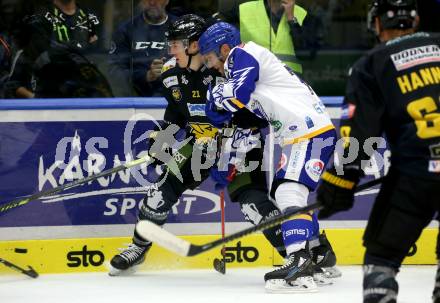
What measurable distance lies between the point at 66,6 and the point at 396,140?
9.55ft

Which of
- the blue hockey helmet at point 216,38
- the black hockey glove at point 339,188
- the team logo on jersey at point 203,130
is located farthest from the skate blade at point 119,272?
the black hockey glove at point 339,188

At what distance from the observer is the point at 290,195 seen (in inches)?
197

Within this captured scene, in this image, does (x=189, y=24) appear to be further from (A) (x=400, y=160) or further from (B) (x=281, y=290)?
(A) (x=400, y=160)

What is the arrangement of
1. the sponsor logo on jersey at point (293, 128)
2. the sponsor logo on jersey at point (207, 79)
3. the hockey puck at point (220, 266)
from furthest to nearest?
the hockey puck at point (220, 266)
the sponsor logo on jersey at point (207, 79)
the sponsor logo on jersey at point (293, 128)

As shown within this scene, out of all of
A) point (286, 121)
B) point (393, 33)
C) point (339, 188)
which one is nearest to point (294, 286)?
point (286, 121)

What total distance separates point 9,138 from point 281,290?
5.81 feet

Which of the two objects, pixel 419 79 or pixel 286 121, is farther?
pixel 286 121

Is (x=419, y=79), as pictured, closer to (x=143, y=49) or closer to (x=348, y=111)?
(x=348, y=111)

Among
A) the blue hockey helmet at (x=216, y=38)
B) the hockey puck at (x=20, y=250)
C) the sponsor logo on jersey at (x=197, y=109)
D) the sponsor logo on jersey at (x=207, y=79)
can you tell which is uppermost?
the blue hockey helmet at (x=216, y=38)

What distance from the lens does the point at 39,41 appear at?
233 inches

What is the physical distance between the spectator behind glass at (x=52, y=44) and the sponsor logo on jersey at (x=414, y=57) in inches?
107

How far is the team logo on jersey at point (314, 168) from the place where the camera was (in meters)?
5.07

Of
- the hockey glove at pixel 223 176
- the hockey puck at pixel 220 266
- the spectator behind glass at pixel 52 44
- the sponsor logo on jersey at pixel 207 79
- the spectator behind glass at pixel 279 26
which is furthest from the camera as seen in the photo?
the spectator behind glass at pixel 279 26

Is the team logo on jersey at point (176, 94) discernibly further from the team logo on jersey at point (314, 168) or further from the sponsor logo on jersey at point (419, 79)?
the sponsor logo on jersey at point (419, 79)
